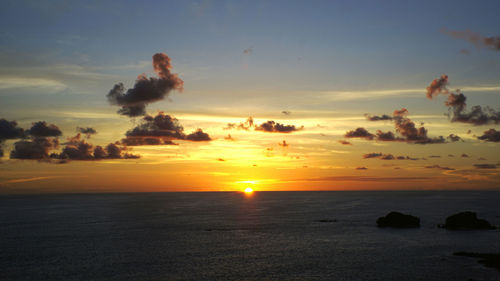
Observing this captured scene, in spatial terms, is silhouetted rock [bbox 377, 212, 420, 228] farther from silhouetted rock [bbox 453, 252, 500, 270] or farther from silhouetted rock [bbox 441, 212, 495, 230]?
silhouetted rock [bbox 453, 252, 500, 270]

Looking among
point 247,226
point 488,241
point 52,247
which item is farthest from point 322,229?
point 52,247

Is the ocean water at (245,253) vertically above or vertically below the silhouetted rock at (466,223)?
below

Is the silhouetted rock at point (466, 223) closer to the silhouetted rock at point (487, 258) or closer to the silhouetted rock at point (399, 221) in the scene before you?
the silhouetted rock at point (399, 221)

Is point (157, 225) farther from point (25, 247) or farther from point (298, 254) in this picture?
point (298, 254)

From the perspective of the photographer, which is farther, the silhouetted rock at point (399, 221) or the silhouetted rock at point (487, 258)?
the silhouetted rock at point (399, 221)

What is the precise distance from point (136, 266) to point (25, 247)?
4088cm

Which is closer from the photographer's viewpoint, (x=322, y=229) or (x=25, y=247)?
(x=25, y=247)

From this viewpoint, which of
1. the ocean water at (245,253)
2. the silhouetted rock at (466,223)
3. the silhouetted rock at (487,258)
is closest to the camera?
the ocean water at (245,253)

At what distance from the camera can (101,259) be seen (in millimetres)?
88062

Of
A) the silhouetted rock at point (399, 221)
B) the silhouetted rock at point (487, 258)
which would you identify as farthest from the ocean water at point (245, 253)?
the silhouetted rock at point (399, 221)

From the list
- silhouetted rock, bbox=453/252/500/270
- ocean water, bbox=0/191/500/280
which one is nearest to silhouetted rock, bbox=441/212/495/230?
ocean water, bbox=0/191/500/280

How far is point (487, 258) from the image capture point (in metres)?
78.9

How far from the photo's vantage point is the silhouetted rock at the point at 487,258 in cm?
7338

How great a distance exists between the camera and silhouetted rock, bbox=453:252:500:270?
2889 inches
